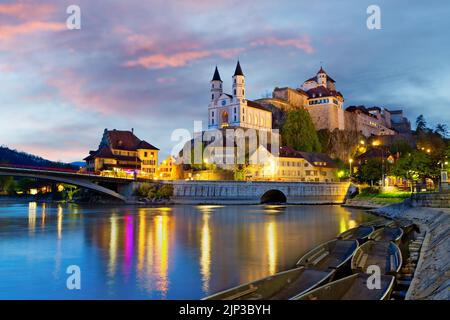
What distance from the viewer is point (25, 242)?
102 feet

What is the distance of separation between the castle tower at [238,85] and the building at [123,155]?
34573mm

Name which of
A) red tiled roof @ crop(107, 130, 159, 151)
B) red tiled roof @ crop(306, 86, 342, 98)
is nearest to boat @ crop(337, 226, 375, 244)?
red tiled roof @ crop(107, 130, 159, 151)

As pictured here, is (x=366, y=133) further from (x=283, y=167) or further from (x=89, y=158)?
(x=89, y=158)

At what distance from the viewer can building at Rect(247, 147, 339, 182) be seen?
109 meters

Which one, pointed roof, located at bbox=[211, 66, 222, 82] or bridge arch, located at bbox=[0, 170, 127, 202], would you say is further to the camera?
pointed roof, located at bbox=[211, 66, 222, 82]

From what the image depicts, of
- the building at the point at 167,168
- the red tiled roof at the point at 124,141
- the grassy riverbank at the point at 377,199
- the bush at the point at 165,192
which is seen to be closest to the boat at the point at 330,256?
the grassy riverbank at the point at 377,199

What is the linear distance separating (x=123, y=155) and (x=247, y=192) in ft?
155

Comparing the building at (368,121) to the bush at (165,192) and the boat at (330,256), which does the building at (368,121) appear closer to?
the bush at (165,192)

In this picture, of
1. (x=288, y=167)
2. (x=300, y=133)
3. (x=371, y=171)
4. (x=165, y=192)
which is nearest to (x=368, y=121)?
(x=300, y=133)

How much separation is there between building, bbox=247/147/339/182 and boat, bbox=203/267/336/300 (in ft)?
300

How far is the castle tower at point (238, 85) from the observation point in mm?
140875

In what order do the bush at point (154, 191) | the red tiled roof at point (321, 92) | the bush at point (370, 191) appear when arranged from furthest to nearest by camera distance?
the red tiled roof at point (321, 92) < the bush at point (154, 191) < the bush at point (370, 191)

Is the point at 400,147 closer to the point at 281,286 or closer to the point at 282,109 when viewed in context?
the point at 282,109

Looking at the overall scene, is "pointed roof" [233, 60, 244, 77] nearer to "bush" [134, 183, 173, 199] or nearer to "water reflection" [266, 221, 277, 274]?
"bush" [134, 183, 173, 199]
